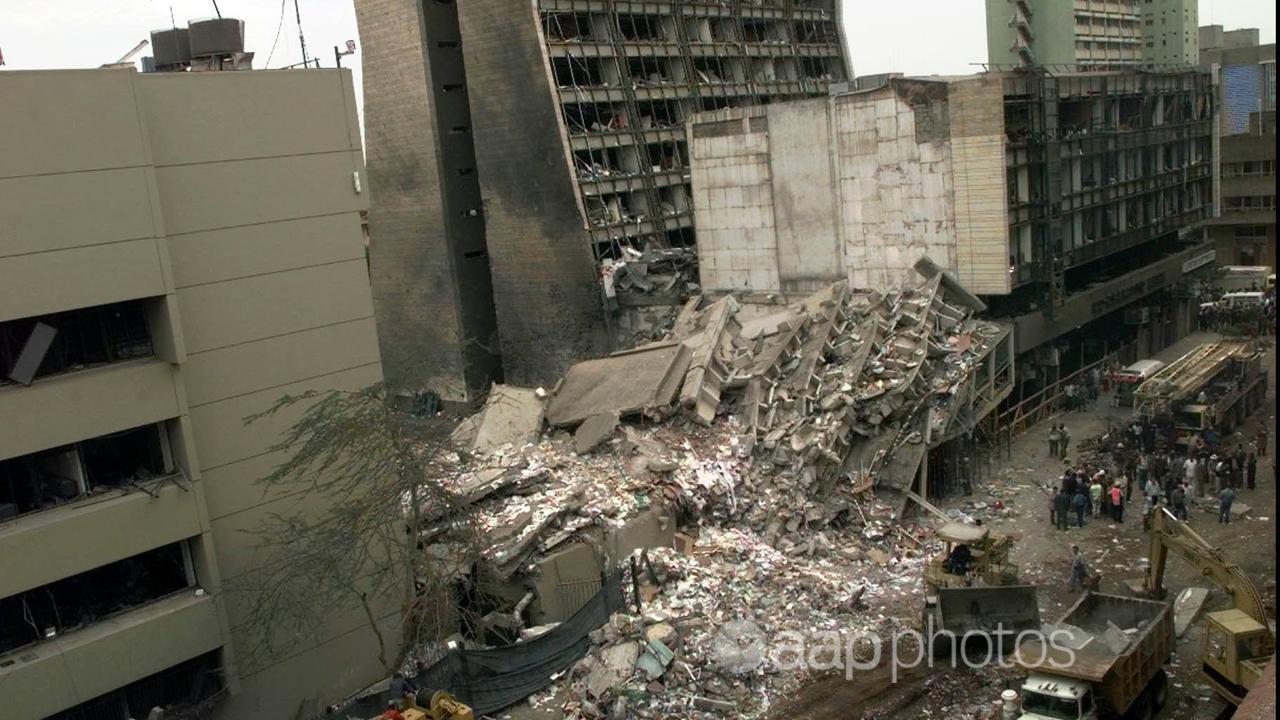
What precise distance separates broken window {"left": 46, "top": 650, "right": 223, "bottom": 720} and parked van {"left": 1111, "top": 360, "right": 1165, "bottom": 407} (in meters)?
24.8

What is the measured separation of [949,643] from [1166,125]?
30099 mm

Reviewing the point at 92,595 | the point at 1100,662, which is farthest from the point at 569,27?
the point at 1100,662

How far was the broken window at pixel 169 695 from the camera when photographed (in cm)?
1530

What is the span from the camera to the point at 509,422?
25719 millimetres

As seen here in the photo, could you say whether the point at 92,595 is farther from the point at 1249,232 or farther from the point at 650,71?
the point at 1249,232

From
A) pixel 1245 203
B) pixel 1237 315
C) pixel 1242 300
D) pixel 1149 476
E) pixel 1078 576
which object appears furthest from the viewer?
pixel 1245 203

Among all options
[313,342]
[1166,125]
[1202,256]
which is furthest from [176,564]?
[1202,256]

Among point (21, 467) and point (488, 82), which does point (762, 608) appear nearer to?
point (21, 467)

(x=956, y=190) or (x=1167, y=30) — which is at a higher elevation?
(x=1167, y=30)

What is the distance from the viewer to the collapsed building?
18.2 metres

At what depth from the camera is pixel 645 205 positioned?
3900cm

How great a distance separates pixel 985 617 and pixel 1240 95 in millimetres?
51568

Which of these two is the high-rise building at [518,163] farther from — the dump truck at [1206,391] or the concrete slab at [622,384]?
the dump truck at [1206,391]

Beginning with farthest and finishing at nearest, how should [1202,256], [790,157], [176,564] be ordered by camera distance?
[1202,256] < [790,157] < [176,564]
